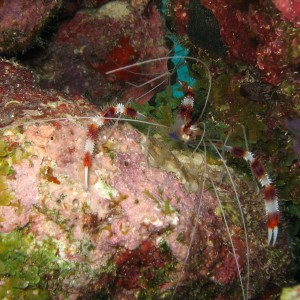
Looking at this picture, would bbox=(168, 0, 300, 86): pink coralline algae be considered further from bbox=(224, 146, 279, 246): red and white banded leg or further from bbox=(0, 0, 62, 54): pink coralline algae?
bbox=(0, 0, 62, 54): pink coralline algae

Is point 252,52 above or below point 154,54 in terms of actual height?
above

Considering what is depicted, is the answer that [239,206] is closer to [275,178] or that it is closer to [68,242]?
[275,178]

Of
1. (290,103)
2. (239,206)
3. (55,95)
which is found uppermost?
(290,103)

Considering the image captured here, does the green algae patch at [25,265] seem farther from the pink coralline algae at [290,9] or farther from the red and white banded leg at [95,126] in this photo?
the pink coralline algae at [290,9]

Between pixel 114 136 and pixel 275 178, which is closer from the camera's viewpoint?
pixel 114 136

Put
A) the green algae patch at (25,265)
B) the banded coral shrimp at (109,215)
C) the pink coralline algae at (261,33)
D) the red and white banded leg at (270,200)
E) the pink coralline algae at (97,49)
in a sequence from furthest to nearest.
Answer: the pink coralline algae at (97,49), the red and white banded leg at (270,200), the pink coralline algae at (261,33), the banded coral shrimp at (109,215), the green algae patch at (25,265)

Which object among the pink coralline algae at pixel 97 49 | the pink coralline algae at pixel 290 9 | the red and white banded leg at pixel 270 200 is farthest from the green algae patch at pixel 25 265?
the pink coralline algae at pixel 97 49

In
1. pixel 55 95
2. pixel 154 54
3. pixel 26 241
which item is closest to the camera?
pixel 26 241


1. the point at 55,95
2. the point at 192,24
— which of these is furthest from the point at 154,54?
the point at 55,95
